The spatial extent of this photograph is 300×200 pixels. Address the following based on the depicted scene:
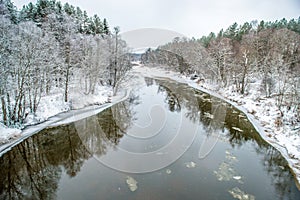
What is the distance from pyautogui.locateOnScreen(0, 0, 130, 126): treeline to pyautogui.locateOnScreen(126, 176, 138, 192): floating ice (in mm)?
9588

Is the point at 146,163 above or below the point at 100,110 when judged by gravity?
below

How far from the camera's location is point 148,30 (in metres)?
36.9

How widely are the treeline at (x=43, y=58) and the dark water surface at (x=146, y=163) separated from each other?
3.60 m

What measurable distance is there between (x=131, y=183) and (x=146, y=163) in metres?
1.81

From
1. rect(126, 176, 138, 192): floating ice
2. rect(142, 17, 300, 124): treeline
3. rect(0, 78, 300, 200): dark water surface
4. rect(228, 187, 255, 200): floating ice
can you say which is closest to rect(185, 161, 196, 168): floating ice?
rect(0, 78, 300, 200): dark water surface

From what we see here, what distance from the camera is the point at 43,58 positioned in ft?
49.2

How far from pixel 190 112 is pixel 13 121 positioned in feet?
48.4

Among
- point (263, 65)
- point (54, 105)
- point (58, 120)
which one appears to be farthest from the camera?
point (263, 65)

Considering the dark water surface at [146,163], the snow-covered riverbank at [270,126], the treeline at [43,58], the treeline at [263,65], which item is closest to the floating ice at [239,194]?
the dark water surface at [146,163]

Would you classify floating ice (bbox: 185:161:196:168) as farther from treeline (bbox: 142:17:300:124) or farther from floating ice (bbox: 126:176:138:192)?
treeline (bbox: 142:17:300:124)

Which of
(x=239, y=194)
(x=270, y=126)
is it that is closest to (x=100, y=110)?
(x=239, y=194)

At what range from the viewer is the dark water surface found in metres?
8.04

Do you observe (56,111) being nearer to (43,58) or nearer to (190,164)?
(43,58)

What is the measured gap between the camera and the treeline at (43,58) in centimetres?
1263
